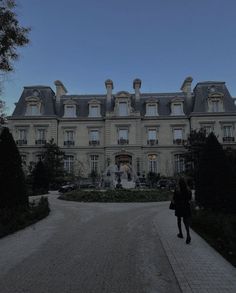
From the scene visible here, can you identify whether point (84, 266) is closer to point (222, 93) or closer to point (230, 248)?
point (230, 248)

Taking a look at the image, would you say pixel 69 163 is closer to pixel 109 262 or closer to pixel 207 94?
pixel 207 94

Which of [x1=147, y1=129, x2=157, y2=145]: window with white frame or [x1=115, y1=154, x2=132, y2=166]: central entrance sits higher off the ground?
[x1=147, y1=129, x2=157, y2=145]: window with white frame

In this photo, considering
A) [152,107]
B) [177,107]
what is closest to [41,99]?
[152,107]

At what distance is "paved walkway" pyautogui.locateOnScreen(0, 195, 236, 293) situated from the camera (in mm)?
5203

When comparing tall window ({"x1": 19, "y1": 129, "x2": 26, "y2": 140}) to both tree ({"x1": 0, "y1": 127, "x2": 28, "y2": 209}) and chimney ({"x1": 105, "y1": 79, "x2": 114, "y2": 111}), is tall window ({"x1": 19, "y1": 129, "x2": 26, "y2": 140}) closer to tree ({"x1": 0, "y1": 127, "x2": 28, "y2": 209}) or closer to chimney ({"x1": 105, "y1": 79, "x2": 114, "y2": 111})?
chimney ({"x1": 105, "y1": 79, "x2": 114, "y2": 111})

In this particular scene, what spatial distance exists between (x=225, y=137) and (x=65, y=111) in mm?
20387

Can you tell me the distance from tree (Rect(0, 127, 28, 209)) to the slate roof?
101 feet

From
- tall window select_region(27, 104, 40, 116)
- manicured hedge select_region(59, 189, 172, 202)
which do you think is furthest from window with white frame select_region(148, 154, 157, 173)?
manicured hedge select_region(59, 189, 172, 202)

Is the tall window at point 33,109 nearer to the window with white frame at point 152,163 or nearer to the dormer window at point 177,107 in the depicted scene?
the window with white frame at point 152,163

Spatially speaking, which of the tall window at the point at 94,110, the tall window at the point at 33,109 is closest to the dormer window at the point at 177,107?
the tall window at the point at 94,110

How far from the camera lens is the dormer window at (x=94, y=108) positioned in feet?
147

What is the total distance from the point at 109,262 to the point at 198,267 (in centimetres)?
165

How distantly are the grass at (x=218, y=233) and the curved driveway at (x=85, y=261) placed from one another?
125 centimetres

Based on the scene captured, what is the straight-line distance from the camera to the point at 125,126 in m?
43.5
